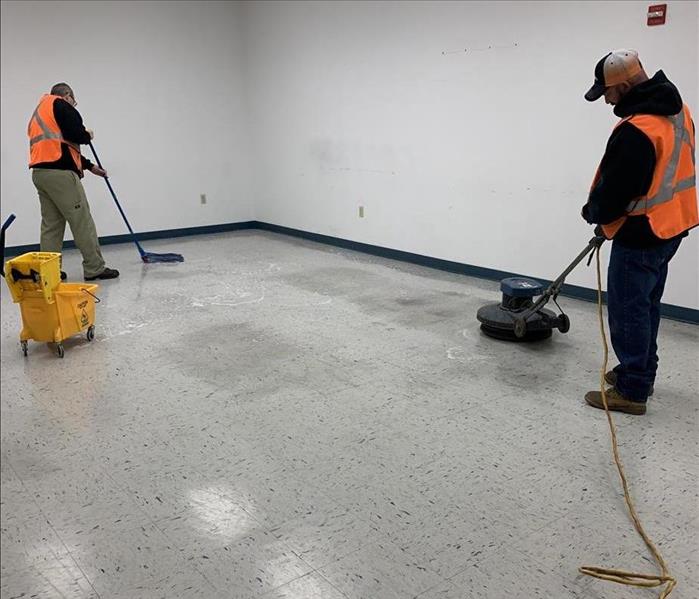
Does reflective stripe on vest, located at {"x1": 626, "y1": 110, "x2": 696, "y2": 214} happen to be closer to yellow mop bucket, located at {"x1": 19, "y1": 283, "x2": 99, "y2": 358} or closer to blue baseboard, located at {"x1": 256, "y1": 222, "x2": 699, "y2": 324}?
blue baseboard, located at {"x1": 256, "y1": 222, "x2": 699, "y2": 324}

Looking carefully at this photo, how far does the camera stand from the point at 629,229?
2.24 m

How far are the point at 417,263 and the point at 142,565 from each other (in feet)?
12.5

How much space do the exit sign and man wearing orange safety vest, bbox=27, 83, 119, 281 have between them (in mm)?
3636

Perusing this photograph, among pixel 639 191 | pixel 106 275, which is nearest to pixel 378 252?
pixel 106 275

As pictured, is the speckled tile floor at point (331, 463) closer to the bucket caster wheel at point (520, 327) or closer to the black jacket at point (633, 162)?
the bucket caster wheel at point (520, 327)

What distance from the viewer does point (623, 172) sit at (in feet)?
6.99

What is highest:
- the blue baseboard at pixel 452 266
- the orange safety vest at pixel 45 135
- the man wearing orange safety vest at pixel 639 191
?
the orange safety vest at pixel 45 135

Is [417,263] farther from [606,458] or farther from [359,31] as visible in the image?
[606,458]

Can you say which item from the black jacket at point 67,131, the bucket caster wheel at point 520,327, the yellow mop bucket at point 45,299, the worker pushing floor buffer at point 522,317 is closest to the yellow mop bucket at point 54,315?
the yellow mop bucket at point 45,299

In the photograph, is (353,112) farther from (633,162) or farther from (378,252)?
(633,162)

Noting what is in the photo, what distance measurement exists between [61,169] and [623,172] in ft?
12.3

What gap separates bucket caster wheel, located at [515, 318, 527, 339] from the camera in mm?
3080

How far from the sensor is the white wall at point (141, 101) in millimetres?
5504

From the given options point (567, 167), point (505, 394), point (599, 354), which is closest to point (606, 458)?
point (505, 394)
